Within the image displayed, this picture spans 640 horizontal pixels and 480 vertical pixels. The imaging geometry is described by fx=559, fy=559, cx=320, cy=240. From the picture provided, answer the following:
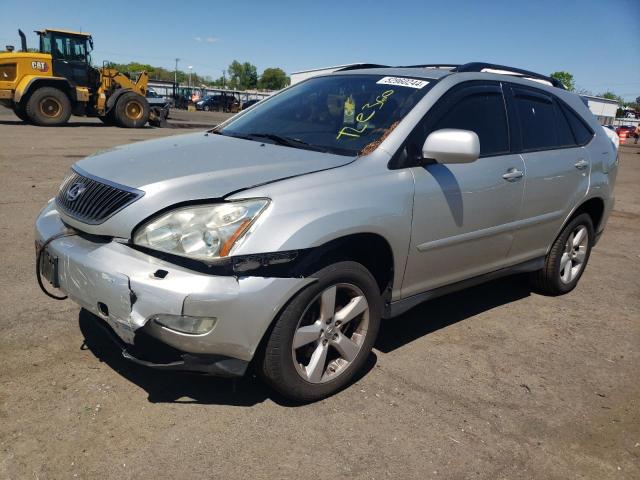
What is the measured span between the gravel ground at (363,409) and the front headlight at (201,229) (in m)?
0.85

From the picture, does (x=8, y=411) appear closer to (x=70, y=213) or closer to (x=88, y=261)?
(x=88, y=261)

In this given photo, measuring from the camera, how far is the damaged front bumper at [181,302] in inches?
94.2

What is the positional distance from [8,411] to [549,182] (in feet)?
12.2

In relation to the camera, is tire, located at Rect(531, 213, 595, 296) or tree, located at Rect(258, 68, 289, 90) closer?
tire, located at Rect(531, 213, 595, 296)

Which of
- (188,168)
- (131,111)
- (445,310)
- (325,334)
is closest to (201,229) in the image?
(188,168)

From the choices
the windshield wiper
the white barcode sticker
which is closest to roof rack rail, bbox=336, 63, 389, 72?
the white barcode sticker

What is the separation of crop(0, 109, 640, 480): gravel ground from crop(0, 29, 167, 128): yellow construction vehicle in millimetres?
16099

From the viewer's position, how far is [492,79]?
3.91 m

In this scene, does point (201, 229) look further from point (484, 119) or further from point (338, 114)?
point (484, 119)

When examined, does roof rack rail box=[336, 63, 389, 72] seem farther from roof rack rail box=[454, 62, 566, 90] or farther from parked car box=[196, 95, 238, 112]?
parked car box=[196, 95, 238, 112]

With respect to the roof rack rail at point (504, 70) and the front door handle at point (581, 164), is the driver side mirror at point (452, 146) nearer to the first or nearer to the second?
the roof rack rail at point (504, 70)

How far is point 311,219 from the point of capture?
2.63 metres

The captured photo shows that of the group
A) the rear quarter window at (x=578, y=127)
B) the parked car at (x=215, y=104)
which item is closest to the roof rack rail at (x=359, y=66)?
the rear quarter window at (x=578, y=127)

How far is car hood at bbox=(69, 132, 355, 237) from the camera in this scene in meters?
2.57
